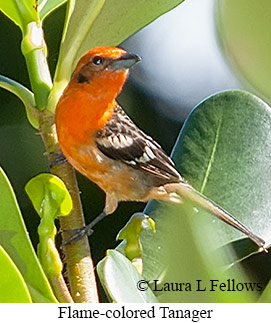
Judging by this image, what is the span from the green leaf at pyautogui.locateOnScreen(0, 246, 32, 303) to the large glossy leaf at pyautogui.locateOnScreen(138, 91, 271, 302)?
0.15 m

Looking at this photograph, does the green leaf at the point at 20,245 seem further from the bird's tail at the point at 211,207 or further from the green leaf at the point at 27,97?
the bird's tail at the point at 211,207

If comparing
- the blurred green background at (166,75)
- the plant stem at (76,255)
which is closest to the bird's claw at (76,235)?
the plant stem at (76,255)

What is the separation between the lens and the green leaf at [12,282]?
0.43m

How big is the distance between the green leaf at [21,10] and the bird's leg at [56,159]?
0.11 meters

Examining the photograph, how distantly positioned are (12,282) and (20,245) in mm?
52

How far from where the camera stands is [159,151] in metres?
0.65

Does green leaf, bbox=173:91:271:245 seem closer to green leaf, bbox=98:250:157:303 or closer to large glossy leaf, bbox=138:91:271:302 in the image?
large glossy leaf, bbox=138:91:271:302

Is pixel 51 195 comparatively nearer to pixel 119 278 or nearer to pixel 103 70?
pixel 119 278

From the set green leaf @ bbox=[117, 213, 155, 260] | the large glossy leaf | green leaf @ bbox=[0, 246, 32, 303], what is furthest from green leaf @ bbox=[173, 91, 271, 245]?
green leaf @ bbox=[0, 246, 32, 303]

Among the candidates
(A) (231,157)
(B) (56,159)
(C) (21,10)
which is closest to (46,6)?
(C) (21,10)

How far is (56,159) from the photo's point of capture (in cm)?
52

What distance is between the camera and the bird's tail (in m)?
0.55
